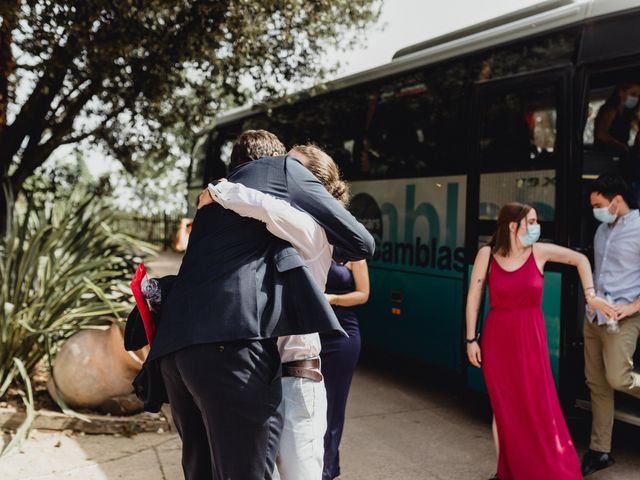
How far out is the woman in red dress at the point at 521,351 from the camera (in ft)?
13.9

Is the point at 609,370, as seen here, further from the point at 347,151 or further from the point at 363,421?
the point at 347,151

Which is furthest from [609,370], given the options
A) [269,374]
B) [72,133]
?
[72,133]

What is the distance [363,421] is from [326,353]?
7.24ft

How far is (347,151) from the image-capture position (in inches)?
327

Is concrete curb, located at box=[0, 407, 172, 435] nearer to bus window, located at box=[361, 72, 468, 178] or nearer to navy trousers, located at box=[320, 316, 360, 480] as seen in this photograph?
navy trousers, located at box=[320, 316, 360, 480]

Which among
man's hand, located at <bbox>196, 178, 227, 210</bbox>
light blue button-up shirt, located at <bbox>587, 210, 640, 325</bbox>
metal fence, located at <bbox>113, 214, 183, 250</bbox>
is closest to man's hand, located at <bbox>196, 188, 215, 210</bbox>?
man's hand, located at <bbox>196, 178, 227, 210</bbox>

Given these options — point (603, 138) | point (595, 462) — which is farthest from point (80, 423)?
point (603, 138)

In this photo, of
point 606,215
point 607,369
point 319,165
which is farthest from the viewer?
point 606,215

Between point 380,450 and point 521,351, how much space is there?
1442mm

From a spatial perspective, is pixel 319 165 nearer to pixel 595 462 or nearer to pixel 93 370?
pixel 595 462

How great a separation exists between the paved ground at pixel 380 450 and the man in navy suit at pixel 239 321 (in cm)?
232

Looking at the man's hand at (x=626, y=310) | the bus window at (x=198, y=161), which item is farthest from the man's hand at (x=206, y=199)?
the bus window at (x=198, y=161)

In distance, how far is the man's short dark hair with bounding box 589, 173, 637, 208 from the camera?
4830 millimetres

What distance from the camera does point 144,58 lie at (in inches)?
303
